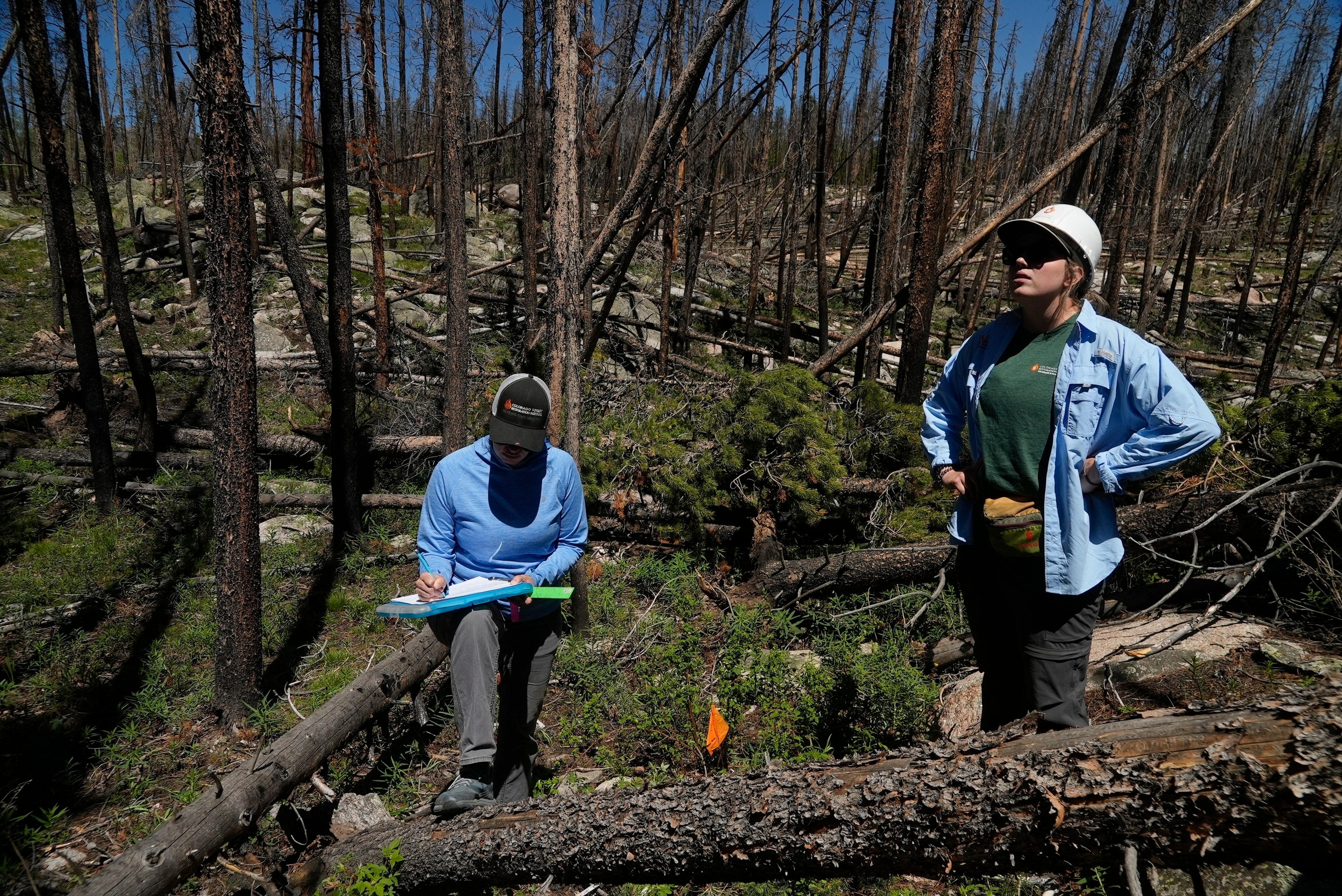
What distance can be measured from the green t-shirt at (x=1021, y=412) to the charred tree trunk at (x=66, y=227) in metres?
8.07

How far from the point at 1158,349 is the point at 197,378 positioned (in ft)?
42.5

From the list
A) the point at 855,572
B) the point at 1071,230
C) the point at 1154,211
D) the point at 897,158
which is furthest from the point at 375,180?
the point at 1154,211

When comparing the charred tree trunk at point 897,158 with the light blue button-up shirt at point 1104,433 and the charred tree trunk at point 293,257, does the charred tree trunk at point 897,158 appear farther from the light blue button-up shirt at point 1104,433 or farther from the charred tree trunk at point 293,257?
the charred tree trunk at point 293,257

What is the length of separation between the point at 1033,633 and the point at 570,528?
2063 mm

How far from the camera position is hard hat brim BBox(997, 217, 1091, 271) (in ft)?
7.56

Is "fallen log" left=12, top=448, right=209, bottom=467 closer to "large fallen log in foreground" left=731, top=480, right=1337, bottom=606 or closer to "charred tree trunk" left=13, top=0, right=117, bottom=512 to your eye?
"charred tree trunk" left=13, top=0, right=117, bottom=512

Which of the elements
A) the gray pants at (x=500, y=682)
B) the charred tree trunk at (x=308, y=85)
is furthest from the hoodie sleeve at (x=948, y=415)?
the charred tree trunk at (x=308, y=85)

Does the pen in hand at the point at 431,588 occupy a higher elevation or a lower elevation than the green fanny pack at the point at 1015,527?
lower

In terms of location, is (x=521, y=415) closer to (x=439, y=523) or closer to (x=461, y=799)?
(x=439, y=523)

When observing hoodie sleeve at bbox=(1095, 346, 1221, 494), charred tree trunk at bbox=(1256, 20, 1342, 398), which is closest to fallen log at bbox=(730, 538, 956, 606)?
hoodie sleeve at bbox=(1095, 346, 1221, 494)

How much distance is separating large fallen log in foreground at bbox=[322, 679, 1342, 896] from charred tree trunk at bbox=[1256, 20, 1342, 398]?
9171 millimetres

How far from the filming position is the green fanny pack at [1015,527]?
240 centimetres

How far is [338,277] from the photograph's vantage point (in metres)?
6.71

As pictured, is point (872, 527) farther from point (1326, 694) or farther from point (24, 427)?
point (24, 427)
